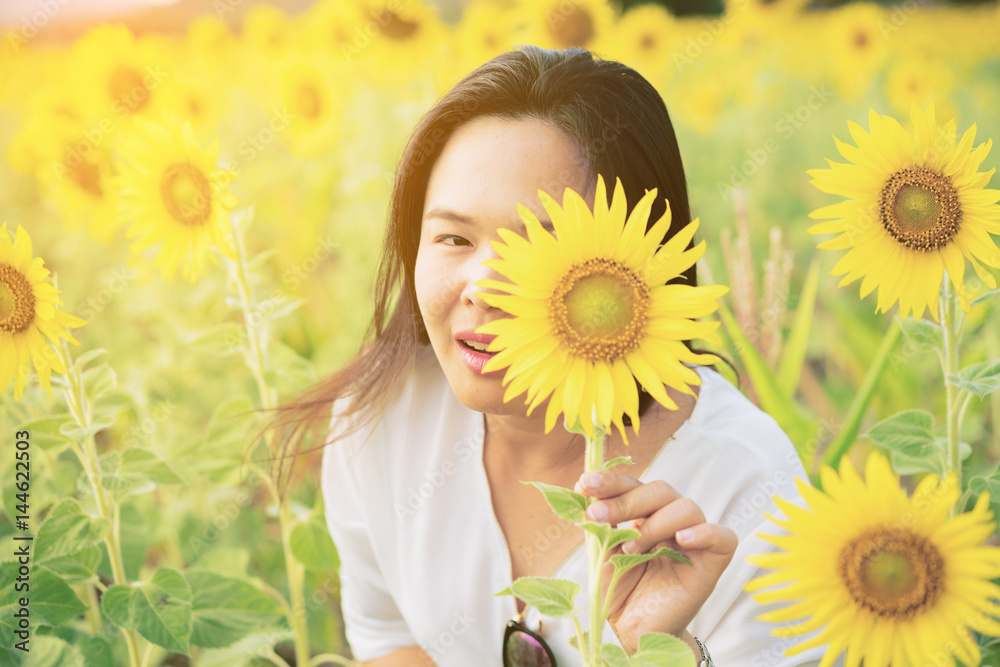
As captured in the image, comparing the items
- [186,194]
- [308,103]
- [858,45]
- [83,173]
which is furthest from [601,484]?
[858,45]

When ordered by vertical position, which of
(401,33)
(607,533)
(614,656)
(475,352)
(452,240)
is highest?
(401,33)

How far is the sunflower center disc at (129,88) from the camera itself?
2.31 meters

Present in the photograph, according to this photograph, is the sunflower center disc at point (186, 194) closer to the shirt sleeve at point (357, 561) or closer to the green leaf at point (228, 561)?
the shirt sleeve at point (357, 561)

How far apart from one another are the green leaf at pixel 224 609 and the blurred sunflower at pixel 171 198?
1.49ft

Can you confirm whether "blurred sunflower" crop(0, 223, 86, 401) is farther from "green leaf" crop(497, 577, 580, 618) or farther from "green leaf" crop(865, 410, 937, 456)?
"green leaf" crop(865, 410, 937, 456)

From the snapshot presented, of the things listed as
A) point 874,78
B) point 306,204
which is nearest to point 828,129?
point 874,78

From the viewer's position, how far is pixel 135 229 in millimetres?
1127

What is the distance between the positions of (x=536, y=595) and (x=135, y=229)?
2.71 feet

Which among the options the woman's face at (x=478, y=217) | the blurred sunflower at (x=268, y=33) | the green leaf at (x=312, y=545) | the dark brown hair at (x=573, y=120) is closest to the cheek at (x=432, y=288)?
the woman's face at (x=478, y=217)

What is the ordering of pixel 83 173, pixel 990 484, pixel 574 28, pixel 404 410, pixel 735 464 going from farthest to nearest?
1. pixel 574 28
2. pixel 83 173
3. pixel 404 410
4. pixel 735 464
5. pixel 990 484

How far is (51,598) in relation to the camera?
966 mm

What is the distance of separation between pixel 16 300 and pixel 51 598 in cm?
42

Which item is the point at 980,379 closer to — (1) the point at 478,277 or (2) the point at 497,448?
(1) the point at 478,277

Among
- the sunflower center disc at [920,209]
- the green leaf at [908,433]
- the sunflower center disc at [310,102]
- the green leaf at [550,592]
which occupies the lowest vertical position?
the green leaf at [550,592]
